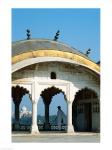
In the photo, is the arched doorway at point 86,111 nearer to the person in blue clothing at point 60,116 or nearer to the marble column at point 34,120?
the person in blue clothing at point 60,116

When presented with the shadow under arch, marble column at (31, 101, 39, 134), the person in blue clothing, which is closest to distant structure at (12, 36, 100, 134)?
marble column at (31, 101, 39, 134)

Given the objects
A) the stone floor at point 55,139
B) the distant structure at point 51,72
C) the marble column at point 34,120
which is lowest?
the stone floor at point 55,139

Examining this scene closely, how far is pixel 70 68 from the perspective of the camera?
17531 mm

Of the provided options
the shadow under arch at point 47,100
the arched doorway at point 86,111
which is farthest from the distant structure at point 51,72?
the shadow under arch at point 47,100

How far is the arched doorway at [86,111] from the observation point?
18.8m

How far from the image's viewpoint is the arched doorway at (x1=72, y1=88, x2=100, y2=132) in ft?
61.8

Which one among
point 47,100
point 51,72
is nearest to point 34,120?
point 51,72

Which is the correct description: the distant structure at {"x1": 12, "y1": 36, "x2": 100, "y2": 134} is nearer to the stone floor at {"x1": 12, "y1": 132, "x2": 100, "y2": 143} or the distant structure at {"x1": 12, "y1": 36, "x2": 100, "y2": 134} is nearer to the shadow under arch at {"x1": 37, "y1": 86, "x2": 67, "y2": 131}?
the stone floor at {"x1": 12, "y1": 132, "x2": 100, "y2": 143}

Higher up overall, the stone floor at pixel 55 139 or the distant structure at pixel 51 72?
the distant structure at pixel 51 72

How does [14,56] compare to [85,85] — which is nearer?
[14,56]
